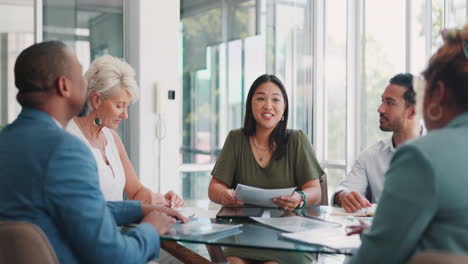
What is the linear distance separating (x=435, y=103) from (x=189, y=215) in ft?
4.14

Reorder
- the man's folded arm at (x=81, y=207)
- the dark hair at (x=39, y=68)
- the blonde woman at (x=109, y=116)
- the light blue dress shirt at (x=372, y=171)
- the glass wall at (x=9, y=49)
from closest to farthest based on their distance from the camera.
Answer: the man's folded arm at (x=81, y=207), the dark hair at (x=39, y=68), the blonde woman at (x=109, y=116), the light blue dress shirt at (x=372, y=171), the glass wall at (x=9, y=49)

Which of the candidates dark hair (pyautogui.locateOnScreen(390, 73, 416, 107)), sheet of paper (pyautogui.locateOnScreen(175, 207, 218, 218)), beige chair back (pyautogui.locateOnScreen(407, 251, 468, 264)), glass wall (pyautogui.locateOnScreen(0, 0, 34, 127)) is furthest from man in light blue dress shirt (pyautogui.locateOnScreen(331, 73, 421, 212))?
glass wall (pyautogui.locateOnScreen(0, 0, 34, 127))

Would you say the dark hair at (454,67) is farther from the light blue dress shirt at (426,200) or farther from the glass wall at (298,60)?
the glass wall at (298,60)

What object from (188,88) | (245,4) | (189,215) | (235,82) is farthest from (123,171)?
(245,4)

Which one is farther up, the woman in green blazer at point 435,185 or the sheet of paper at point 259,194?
the woman in green blazer at point 435,185

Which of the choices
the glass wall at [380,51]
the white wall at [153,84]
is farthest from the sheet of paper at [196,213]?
the glass wall at [380,51]

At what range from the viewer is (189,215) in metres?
2.15

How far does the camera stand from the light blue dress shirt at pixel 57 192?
1297 millimetres

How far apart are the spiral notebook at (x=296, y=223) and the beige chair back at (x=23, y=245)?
35.7 inches

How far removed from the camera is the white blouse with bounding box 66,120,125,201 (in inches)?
93.2

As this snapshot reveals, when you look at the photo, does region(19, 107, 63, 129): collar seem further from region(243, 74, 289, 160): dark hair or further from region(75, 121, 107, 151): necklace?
region(243, 74, 289, 160): dark hair

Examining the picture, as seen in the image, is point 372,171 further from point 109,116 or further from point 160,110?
point 160,110

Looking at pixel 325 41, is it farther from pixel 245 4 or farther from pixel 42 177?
pixel 42 177

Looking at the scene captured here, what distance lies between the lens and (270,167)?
275 cm
